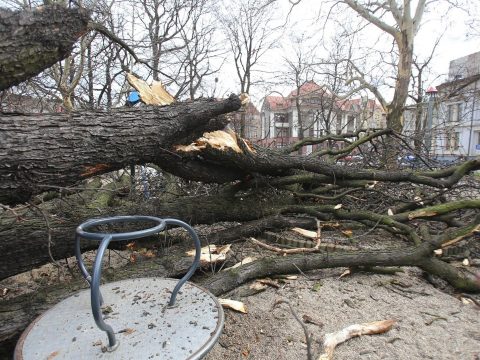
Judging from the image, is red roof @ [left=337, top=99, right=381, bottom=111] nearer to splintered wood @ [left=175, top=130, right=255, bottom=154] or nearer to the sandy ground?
splintered wood @ [left=175, top=130, right=255, bottom=154]

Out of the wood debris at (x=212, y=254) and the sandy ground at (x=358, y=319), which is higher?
the wood debris at (x=212, y=254)

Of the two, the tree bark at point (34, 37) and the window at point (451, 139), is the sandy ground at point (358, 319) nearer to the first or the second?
the tree bark at point (34, 37)

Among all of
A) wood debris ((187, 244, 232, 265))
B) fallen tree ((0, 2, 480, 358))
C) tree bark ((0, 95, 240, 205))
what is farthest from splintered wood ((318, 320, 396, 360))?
tree bark ((0, 95, 240, 205))

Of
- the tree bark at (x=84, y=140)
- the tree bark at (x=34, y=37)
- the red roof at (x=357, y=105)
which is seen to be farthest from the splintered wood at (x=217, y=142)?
the red roof at (x=357, y=105)

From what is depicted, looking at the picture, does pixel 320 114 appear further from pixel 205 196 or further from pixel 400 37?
pixel 205 196

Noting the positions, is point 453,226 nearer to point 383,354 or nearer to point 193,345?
point 383,354

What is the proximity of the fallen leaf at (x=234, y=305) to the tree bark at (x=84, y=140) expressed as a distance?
1156 millimetres

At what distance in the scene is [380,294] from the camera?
2492 mm

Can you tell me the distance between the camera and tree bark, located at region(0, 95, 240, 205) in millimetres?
1763

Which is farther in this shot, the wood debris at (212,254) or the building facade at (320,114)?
the building facade at (320,114)

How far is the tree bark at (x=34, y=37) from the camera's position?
Answer: 6.02 feet

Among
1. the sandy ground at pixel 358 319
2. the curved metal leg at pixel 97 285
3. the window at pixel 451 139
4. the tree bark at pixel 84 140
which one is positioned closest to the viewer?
the curved metal leg at pixel 97 285

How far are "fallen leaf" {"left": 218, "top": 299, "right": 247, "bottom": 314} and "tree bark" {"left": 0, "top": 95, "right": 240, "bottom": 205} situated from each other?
116cm

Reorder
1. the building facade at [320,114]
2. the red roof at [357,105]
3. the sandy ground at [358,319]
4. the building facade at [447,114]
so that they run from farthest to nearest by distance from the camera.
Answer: the red roof at [357,105] → the building facade at [320,114] → the building facade at [447,114] → the sandy ground at [358,319]
